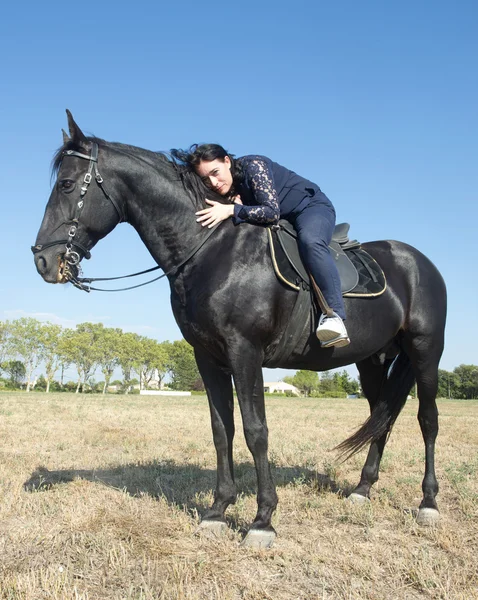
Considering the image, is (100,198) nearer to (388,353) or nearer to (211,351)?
(211,351)

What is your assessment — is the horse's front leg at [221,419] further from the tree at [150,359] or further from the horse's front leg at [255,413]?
the tree at [150,359]

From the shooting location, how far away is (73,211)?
463cm

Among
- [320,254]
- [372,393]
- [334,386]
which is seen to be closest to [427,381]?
[372,393]

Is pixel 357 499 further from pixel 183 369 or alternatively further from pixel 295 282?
pixel 183 369

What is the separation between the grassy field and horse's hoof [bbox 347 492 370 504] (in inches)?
5.2

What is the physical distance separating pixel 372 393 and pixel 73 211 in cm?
449

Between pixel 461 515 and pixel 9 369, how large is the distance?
3516 inches

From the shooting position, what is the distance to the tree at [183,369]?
9181cm

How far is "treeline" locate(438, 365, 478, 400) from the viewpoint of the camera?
74.8m

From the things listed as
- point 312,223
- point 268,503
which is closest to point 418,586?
point 268,503

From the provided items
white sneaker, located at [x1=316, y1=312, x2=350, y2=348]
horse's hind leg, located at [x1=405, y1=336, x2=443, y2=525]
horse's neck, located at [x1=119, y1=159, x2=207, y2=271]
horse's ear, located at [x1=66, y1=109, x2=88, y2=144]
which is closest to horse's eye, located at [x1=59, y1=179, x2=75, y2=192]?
horse's ear, located at [x1=66, y1=109, x2=88, y2=144]

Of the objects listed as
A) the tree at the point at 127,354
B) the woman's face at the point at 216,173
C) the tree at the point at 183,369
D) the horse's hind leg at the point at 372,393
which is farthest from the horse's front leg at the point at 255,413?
the tree at the point at 127,354

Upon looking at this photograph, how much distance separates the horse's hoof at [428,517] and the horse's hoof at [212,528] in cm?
200

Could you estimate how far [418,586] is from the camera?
11.6ft
